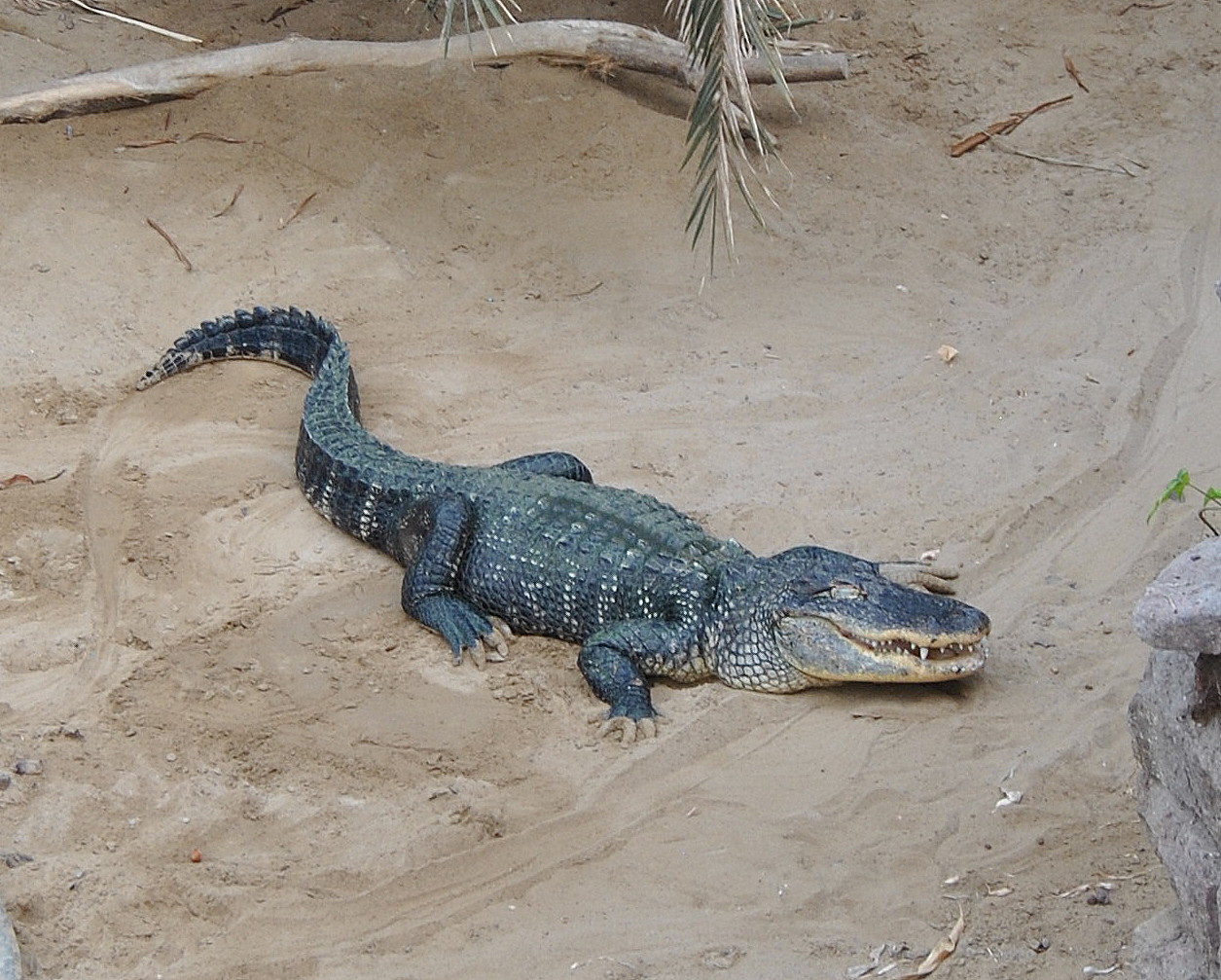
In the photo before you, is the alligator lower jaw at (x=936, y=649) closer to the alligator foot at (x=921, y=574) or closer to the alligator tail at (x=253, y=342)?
the alligator foot at (x=921, y=574)

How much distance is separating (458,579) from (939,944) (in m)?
2.62

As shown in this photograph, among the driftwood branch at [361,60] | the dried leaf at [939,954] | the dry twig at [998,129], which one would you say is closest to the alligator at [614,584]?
the dried leaf at [939,954]

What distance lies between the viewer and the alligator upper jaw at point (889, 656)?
491 cm

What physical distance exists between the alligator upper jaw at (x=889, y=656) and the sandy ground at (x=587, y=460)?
129 millimetres

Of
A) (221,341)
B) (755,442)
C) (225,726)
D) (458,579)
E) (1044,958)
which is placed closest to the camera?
(1044,958)

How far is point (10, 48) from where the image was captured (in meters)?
8.34

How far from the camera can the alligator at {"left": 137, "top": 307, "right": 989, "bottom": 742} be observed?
5.10 m

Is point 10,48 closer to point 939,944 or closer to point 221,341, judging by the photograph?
point 221,341

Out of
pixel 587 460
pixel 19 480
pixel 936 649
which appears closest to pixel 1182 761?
pixel 936 649

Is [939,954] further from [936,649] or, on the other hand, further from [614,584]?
[614,584]

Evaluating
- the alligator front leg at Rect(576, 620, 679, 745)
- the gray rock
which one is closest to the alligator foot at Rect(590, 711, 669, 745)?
the alligator front leg at Rect(576, 620, 679, 745)

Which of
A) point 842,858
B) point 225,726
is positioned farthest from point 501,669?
point 842,858

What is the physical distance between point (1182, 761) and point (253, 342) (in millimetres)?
4939

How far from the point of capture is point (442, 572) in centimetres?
575
